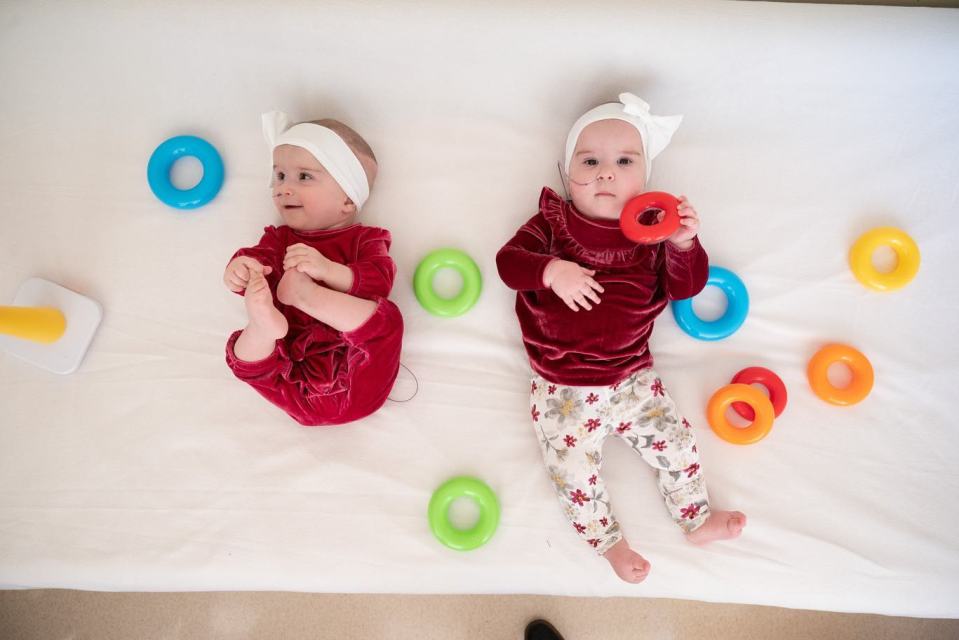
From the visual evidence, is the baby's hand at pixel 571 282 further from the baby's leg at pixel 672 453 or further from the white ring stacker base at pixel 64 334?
the white ring stacker base at pixel 64 334

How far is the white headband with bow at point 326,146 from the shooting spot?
154 centimetres

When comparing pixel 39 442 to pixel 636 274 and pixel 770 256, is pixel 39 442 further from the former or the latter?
pixel 770 256

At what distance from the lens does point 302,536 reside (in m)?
1.63

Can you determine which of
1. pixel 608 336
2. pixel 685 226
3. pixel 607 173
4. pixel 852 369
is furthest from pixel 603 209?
pixel 852 369

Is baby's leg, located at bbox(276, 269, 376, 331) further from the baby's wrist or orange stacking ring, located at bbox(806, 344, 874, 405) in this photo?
orange stacking ring, located at bbox(806, 344, 874, 405)

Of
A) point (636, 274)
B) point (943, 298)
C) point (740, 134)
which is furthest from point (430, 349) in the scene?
point (943, 298)

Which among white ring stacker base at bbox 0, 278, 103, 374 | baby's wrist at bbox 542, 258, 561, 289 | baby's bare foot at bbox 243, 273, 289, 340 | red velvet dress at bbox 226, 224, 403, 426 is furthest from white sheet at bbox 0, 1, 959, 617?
baby's bare foot at bbox 243, 273, 289, 340

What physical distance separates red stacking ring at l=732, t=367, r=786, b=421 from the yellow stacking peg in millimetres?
1936

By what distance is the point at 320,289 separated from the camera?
1444mm

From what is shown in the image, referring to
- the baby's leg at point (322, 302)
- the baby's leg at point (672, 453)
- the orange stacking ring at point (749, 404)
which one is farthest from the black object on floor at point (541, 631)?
the baby's leg at point (322, 302)

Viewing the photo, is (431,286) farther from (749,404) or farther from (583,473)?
(749,404)

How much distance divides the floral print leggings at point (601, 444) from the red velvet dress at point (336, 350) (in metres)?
0.46

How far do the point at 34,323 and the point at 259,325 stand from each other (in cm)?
75

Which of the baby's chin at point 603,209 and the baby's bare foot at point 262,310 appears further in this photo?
the baby's chin at point 603,209
